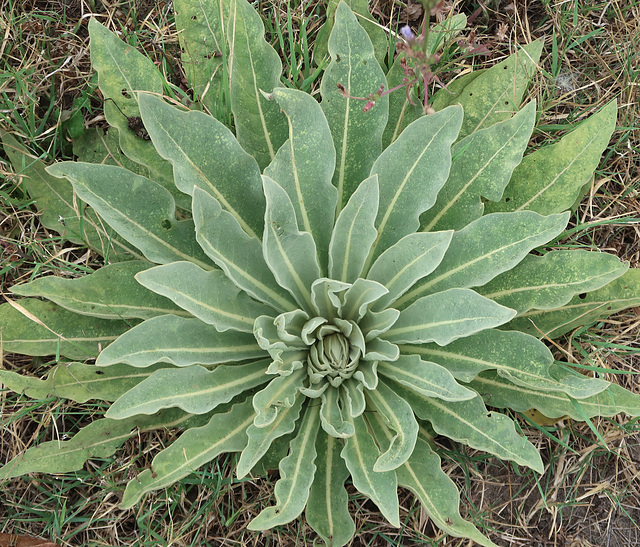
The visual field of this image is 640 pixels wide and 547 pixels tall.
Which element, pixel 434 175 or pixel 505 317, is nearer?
pixel 505 317

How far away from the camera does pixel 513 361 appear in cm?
196

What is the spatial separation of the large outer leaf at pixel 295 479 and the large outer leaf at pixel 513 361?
1.67 feet

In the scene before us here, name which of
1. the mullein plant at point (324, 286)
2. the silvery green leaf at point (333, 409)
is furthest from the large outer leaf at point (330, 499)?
the silvery green leaf at point (333, 409)

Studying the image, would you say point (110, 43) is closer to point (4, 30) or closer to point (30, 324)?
point (4, 30)

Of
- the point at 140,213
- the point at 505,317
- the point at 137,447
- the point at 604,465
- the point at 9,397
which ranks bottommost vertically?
the point at 604,465

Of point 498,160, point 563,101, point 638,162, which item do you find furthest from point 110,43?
point 638,162

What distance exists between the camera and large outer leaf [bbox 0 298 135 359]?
2.18 meters

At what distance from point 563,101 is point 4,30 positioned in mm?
2499

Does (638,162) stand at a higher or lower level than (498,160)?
lower

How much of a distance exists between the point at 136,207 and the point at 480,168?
3.89ft

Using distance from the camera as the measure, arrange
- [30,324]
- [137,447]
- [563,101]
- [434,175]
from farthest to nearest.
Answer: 1. [563,101]
2. [137,447]
3. [30,324]
4. [434,175]

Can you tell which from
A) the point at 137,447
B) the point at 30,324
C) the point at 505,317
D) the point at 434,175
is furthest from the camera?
the point at 137,447

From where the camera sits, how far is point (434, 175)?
198 centimetres

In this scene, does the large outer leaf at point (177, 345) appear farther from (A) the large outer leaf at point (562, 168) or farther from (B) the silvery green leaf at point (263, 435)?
(A) the large outer leaf at point (562, 168)
